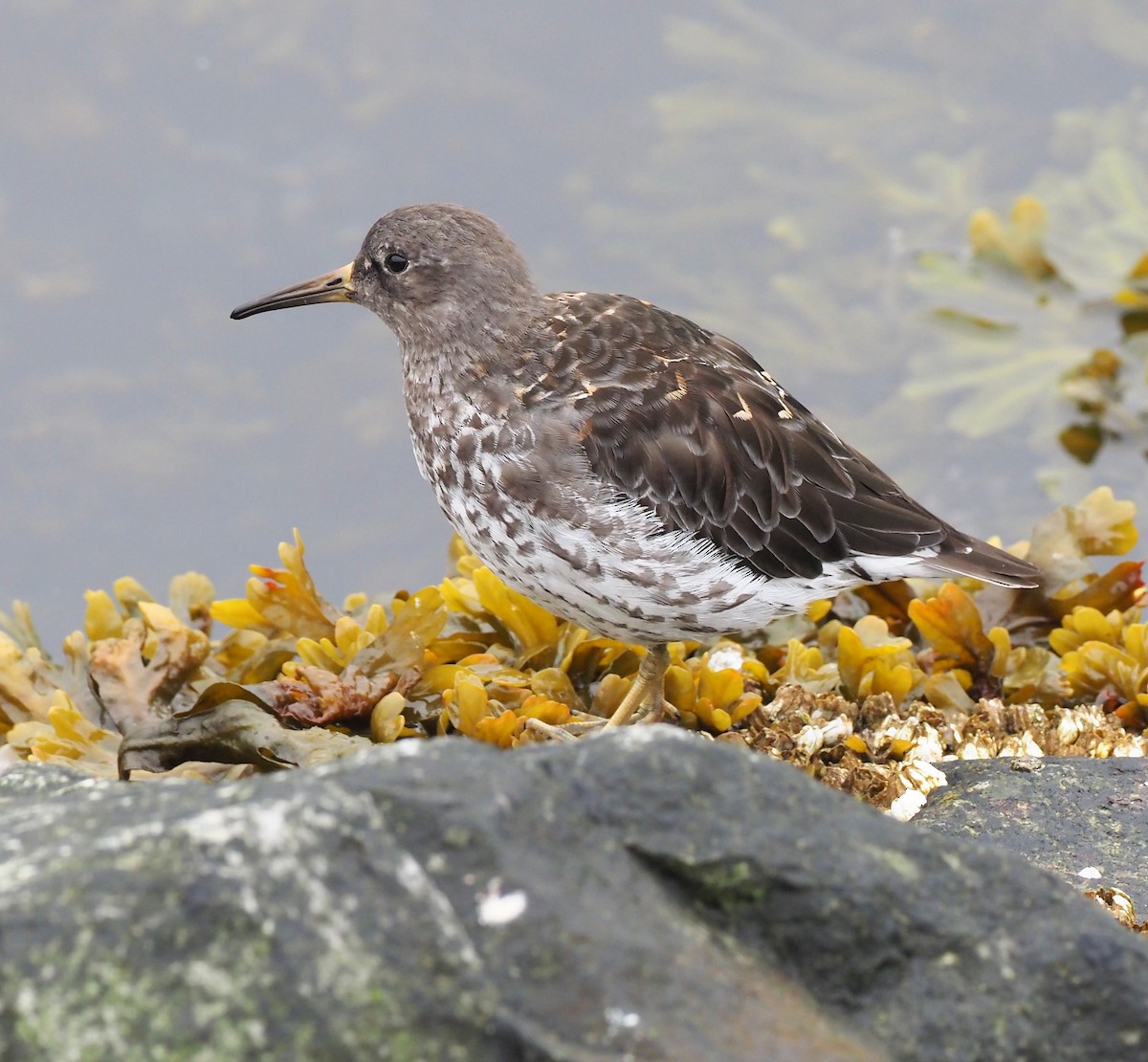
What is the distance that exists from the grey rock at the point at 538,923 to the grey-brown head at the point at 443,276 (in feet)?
7.67

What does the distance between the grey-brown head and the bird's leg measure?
1049mm

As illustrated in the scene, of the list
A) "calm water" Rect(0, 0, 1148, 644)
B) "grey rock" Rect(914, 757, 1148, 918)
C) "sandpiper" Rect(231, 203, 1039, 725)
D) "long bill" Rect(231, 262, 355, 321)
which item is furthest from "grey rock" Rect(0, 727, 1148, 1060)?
"calm water" Rect(0, 0, 1148, 644)

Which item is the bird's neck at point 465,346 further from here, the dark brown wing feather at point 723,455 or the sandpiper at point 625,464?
the dark brown wing feather at point 723,455

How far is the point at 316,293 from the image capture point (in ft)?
15.5

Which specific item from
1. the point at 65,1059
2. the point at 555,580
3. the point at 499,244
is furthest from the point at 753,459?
the point at 65,1059

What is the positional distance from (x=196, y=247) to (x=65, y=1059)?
6509 mm

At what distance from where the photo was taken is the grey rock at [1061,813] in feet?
10.9

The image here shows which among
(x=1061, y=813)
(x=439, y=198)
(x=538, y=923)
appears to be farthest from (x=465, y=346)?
(x=439, y=198)

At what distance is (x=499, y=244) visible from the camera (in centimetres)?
443

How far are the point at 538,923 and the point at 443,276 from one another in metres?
2.84

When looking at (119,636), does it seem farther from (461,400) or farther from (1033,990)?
(1033,990)

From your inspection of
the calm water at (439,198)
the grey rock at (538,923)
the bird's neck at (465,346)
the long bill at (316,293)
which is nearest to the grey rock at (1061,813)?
the grey rock at (538,923)

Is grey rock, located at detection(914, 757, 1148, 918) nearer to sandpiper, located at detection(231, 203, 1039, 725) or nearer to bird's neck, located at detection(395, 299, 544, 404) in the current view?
sandpiper, located at detection(231, 203, 1039, 725)

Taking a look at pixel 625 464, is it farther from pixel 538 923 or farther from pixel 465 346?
pixel 538 923
